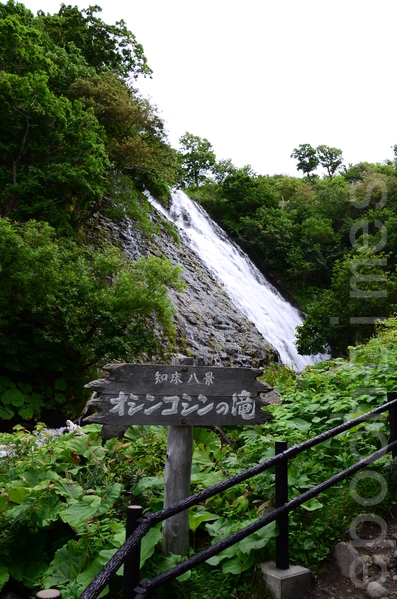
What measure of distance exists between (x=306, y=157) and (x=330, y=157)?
89.9 inches

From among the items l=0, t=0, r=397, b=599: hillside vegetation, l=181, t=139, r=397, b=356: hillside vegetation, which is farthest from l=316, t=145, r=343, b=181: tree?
l=0, t=0, r=397, b=599: hillside vegetation

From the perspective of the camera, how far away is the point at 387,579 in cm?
257

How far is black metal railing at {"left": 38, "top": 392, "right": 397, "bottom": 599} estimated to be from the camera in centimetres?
177

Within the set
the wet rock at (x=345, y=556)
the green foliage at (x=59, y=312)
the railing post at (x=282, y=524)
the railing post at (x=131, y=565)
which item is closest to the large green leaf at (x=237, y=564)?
the railing post at (x=282, y=524)

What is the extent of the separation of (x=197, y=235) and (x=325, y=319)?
293 inches

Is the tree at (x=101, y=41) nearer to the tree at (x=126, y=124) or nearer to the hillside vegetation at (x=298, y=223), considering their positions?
the tree at (x=126, y=124)

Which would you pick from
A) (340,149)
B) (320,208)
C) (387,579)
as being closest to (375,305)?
(387,579)

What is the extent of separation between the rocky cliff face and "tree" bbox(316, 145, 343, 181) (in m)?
34.4

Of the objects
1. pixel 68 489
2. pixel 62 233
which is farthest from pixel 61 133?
pixel 68 489

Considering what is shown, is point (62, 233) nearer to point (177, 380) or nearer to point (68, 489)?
point (68, 489)

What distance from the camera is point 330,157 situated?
4716 centimetres

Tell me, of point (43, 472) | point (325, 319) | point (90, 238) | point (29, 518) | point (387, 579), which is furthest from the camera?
point (325, 319)

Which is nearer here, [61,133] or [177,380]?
[177,380]

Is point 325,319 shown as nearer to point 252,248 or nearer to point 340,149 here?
point 252,248
